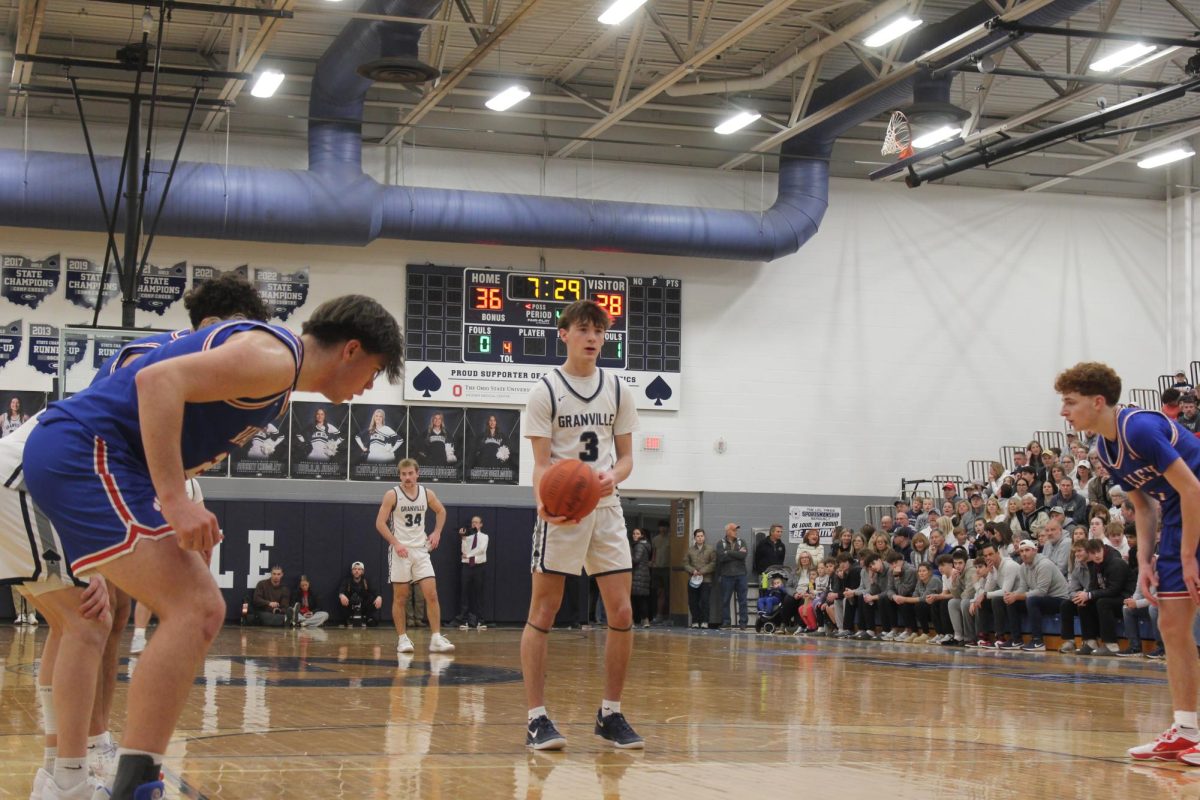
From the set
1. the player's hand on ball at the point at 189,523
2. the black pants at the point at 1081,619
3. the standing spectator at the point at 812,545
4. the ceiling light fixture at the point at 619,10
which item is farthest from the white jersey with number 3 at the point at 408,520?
the standing spectator at the point at 812,545

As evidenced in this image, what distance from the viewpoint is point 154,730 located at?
10.8ft

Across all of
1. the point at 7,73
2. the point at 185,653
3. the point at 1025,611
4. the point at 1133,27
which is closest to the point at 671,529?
the point at 1025,611

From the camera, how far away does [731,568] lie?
72.3ft

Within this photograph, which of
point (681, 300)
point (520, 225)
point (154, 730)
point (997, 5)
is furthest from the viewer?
point (681, 300)

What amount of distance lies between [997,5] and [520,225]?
26.0ft

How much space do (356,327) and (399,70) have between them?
44.0ft

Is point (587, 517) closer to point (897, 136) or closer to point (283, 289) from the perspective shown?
point (897, 136)

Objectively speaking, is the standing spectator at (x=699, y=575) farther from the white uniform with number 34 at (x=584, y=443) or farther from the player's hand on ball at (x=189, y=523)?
the player's hand on ball at (x=189, y=523)

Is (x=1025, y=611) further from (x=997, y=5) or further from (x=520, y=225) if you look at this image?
(x=520, y=225)

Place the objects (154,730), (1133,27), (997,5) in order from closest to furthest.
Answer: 1. (154,730)
2. (997,5)
3. (1133,27)

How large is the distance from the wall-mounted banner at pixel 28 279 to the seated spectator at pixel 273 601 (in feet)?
18.1

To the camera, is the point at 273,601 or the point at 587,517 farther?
the point at 273,601

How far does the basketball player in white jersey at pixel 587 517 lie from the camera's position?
579 cm

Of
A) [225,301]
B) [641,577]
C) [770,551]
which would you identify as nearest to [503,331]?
[641,577]
